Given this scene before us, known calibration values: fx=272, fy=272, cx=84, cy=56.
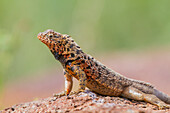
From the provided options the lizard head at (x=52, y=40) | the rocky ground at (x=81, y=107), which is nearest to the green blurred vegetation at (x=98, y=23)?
the lizard head at (x=52, y=40)

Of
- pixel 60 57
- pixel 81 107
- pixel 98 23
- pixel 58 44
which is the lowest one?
pixel 81 107

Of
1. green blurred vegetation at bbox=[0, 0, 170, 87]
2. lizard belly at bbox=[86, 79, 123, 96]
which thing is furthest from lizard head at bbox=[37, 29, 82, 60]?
green blurred vegetation at bbox=[0, 0, 170, 87]

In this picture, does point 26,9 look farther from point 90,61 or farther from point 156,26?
point 90,61

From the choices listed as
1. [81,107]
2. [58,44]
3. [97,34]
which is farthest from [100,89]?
[97,34]

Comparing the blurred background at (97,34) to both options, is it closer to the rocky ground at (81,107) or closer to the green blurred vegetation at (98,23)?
the green blurred vegetation at (98,23)

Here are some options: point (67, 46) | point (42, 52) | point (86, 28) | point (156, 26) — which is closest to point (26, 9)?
point (42, 52)

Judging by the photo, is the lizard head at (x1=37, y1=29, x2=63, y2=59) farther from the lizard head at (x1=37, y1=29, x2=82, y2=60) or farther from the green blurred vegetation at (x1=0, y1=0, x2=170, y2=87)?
the green blurred vegetation at (x1=0, y1=0, x2=170, y2=87)

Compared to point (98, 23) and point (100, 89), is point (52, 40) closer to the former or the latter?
point (100, 89)
